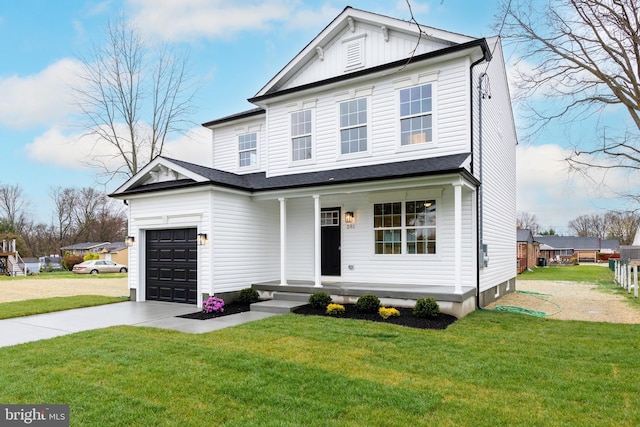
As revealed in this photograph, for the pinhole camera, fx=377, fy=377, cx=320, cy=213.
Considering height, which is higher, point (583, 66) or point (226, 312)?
point (583, 66)

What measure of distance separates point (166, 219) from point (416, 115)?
7.65 meters

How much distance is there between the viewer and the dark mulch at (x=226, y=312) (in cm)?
869

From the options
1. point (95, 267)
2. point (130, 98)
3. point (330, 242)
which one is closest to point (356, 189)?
point (330, 242)

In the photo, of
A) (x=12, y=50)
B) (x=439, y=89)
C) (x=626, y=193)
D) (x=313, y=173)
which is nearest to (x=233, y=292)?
(x=313, y=173)

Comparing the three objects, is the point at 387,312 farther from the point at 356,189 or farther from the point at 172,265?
the point at 172,265

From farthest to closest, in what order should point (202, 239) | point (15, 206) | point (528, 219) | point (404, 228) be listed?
Answer: 1. point (528, 219)
2. point (15, 206)
3. point (404, 228)
4. point (202, 239)

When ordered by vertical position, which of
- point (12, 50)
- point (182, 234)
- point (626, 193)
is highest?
point (12, 50)

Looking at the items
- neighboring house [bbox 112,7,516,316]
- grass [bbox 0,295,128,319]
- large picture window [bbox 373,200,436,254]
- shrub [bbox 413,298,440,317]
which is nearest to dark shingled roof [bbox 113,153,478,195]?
neighboring house [bbox 112,7,516,316]

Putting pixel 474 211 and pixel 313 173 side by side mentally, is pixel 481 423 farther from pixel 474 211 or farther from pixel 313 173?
pixel 313 173

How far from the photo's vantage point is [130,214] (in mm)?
11773

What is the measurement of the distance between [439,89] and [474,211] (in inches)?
127

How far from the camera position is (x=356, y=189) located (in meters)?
9.52

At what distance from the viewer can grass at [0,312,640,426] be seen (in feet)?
11.7

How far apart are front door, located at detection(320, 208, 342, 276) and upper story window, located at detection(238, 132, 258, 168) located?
12.7 feet
